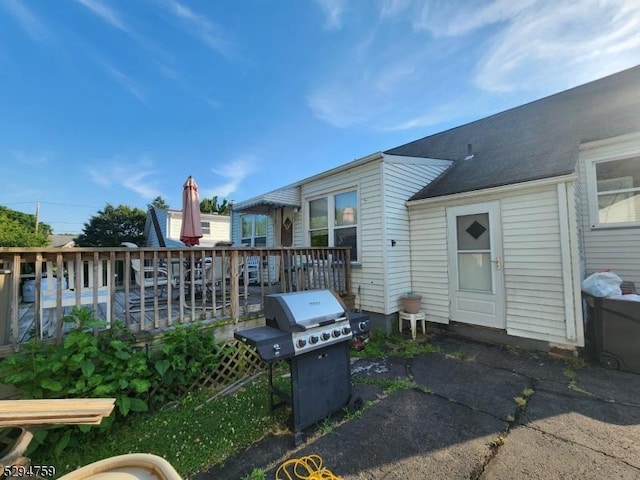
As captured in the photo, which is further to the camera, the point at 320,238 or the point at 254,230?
the point at 254,230

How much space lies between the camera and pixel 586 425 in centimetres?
265

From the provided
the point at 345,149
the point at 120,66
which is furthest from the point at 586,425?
the point at 120,66

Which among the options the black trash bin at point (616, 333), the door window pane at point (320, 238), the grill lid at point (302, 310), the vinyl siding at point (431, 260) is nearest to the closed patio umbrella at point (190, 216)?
the door window pane at point (320, 238)

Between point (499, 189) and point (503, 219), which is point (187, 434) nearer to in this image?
point (503, 219)

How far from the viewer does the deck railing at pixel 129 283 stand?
103 inches

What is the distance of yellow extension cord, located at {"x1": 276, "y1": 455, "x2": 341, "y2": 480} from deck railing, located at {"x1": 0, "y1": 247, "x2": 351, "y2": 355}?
2155mm

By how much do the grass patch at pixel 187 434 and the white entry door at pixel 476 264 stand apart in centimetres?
414

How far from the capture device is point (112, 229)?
21625mm

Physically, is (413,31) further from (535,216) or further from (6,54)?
(6,54)

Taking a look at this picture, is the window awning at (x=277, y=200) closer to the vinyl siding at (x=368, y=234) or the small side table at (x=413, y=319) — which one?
the vinyl siding at (x=368, y=234)

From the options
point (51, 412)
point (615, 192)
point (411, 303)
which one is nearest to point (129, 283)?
point (51, 412)

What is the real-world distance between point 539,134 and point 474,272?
4381mm

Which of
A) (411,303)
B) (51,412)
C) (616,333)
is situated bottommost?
(616,333)

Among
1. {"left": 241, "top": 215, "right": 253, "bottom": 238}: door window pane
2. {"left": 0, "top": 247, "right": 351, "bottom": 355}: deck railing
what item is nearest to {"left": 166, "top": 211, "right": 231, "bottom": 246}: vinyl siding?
{"left": 241, "top": 215, "right": 253, "bottom": 238}: door window pane
